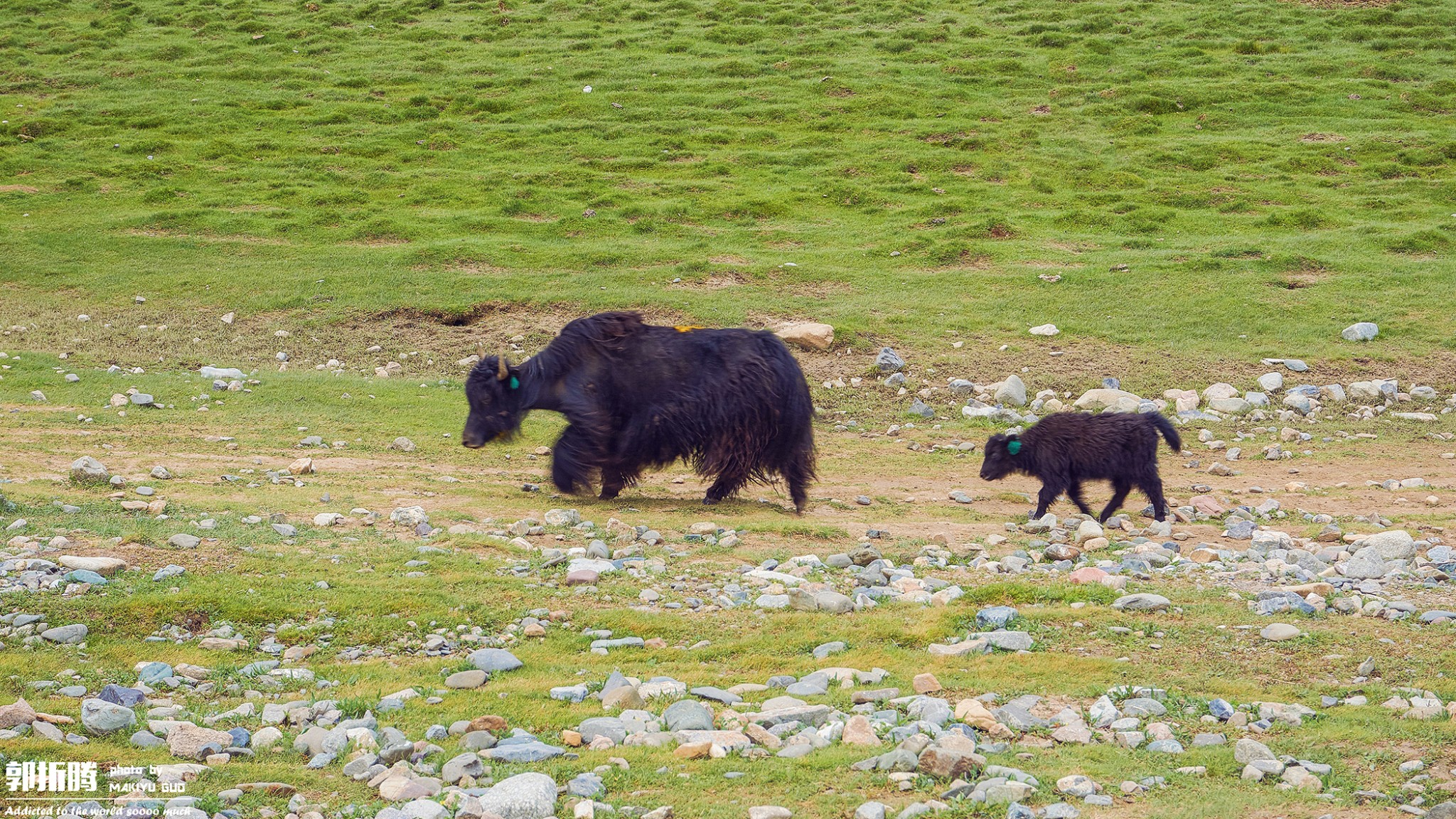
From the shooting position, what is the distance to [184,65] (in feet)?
120

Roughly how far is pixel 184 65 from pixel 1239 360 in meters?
32.2

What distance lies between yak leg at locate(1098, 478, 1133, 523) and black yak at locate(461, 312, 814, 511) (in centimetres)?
273

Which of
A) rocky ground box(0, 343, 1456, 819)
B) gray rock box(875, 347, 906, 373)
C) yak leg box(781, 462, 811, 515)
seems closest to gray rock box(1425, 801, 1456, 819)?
rocky ground box(0, 343, 1456, 819)

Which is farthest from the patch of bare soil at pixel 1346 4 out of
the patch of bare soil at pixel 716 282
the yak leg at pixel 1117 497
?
the yak leg at pixel 1117 497

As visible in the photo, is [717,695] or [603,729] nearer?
[603,729]

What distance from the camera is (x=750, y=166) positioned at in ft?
92.4

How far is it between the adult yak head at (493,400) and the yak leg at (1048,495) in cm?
461

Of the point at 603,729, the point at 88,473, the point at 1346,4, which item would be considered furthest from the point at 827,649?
the point at 1346,4

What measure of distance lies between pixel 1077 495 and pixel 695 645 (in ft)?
19.3

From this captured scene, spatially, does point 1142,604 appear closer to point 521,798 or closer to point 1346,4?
point 521,798

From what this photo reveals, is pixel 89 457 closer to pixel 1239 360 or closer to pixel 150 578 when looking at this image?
pixel 150 578

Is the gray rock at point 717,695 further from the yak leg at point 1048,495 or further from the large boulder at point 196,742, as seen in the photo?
the yak leg at point 1048,495

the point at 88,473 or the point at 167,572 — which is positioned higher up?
the point at 167,572

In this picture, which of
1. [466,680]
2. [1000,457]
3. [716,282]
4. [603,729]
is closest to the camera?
[603,729]
